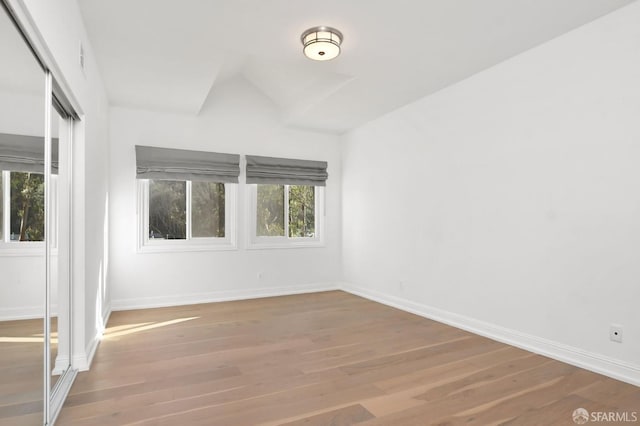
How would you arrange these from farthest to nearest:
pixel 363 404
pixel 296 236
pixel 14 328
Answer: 1. pixel 296 236
2. pixel 363 404
3. pixel 14 328

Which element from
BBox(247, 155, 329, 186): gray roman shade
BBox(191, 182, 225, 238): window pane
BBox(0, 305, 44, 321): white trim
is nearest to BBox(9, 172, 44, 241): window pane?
BBox(0, 305, 44, 321): white trim

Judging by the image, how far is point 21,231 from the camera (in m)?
1.52

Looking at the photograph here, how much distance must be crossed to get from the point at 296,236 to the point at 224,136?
174 cm

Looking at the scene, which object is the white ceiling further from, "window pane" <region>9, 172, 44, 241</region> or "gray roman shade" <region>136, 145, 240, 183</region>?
Answer: "window pane" <region>9, 172, 44, 241</region>

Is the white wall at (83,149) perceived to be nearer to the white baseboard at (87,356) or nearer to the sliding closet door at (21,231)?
the white baseboard at (87,356)

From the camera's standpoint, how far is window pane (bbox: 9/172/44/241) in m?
1.43

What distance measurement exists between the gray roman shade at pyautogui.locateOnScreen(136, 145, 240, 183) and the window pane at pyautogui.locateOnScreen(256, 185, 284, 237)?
0.50 m

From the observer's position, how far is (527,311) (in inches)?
121

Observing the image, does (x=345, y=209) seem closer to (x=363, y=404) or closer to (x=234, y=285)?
(x=234, y=285)

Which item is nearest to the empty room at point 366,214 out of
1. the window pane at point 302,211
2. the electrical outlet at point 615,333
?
the electrical outlet at point 615,333

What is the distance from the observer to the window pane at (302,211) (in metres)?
5.53

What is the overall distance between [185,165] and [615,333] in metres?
4.47

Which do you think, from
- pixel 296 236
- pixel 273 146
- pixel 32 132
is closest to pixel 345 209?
pixel 296 236
